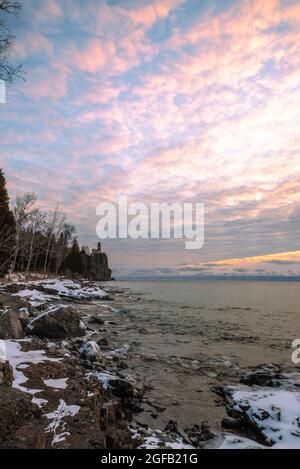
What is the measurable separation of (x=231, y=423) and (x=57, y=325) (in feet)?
32.6

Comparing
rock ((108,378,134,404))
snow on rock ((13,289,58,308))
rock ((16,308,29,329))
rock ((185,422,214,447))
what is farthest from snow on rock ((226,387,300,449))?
snow on rock ((13,289,58,308))

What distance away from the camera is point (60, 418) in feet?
19.2

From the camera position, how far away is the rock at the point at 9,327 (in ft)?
38.4

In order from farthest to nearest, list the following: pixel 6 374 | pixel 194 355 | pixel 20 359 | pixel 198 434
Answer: pixel 194 355 → pixel 20 359 → pixel 6 374 → pixel 198 434

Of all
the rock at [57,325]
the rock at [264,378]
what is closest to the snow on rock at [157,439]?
the rock at [264,378]

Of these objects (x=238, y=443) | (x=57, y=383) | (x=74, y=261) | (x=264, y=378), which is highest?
(x=74, y=261)

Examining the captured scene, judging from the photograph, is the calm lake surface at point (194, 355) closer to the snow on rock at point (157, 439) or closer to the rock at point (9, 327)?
the snow on rock at point (157, 439)

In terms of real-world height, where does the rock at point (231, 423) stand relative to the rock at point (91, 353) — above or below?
below

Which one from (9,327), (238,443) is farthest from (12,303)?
(238,443)

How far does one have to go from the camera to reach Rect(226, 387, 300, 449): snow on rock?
6328mm

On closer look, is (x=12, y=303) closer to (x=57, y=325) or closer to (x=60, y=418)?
(x=57, y=325)

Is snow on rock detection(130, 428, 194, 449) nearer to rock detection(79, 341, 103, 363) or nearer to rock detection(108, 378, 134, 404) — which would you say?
rock detection(108, 378, 134, 404)

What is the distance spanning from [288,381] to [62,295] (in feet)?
97.7

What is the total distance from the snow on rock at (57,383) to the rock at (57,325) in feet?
21.6
